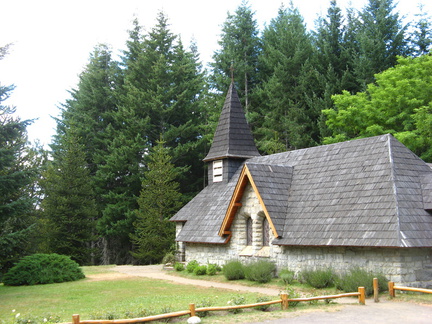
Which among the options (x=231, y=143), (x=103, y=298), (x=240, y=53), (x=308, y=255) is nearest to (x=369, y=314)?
(x=308, y=255)

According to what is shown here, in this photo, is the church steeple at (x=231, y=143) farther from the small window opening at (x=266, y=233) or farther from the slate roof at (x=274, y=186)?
the small window opening at (x=266, y=233)

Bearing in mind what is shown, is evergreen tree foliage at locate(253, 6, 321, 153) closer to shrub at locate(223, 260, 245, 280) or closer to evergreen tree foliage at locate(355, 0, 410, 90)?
evergreen tree foliage at locate(355, 0, 410, 90)

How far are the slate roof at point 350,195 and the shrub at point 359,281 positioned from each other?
0.91 metres

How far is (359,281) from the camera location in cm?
1386

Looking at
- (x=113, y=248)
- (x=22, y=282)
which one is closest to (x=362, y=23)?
(x=113, y=248)

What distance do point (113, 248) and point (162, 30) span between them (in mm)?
19774

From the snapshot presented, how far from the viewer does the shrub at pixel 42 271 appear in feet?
66.4

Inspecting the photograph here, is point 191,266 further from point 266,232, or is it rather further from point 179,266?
point 266,232

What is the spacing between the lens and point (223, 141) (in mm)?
26703

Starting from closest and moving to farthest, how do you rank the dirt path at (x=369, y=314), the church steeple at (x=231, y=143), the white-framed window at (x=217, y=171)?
the dirt path at (x=369, y=314) < the church steeple at (x=231, y=143) < the white-framed window at (x=217, y=171)

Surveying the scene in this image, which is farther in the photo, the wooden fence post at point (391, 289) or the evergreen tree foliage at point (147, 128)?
the evergreen tree foliage at point (147, 128)

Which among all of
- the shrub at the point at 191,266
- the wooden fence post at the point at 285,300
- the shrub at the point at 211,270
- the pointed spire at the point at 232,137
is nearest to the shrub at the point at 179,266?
the shrub at the point at 191,266

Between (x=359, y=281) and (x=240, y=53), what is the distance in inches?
1222

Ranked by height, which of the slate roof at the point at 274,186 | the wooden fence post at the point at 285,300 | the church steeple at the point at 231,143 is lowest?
the wooden fence post at the point at 285,300
